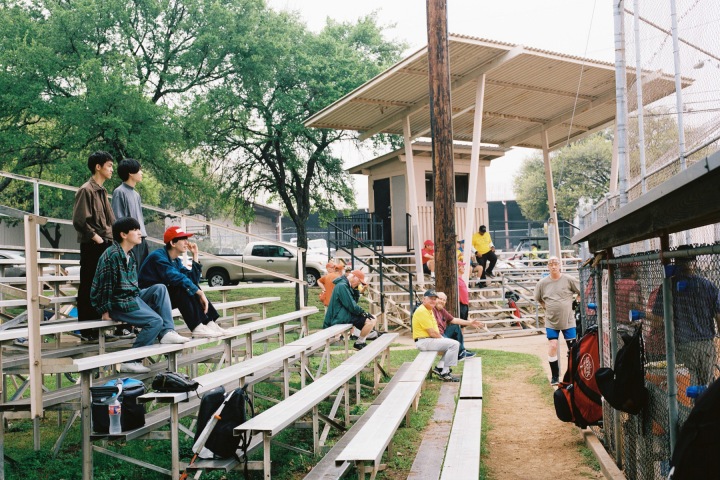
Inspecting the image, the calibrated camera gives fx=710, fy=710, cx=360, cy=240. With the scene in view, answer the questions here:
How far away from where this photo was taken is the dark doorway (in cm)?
2322

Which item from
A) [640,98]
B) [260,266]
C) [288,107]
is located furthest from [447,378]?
[288,107]

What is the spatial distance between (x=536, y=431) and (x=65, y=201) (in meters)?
23.1

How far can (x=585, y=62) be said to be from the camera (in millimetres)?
15539

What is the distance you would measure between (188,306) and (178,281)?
315 mm

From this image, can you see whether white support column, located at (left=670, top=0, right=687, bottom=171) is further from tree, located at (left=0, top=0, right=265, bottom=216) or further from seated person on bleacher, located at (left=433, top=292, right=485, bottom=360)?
tree, located at (left=0, top=0, right=265, bottom=216)

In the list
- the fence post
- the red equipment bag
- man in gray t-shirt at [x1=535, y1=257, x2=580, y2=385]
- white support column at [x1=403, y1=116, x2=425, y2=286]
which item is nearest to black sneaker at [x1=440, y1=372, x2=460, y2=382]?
man in gray t-shirt at [x1=535, y1=257, x2=580, y2=385]

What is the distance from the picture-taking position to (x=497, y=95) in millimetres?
17938

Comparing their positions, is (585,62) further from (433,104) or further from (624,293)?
(624,293)

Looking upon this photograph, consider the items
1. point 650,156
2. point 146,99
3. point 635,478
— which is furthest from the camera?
point 146,99

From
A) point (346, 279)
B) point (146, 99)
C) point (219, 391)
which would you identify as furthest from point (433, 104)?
point (146, 99)

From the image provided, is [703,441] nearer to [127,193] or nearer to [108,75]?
[127,193]

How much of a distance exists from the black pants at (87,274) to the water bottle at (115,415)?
1631 millimetres

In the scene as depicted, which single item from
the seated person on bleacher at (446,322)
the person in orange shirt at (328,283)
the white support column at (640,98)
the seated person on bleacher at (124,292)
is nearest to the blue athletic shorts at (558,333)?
the seated person on bleacher at (446,322)

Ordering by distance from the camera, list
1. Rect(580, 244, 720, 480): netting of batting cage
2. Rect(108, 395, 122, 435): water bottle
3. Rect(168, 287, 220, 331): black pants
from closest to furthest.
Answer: Rect(580, 244, 720, 480): netting of batting cage, Rect(108, 395, 122, 435): water bottle, Rect(168, 287, 220, 331): black pants
